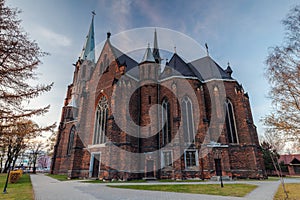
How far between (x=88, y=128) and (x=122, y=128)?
6.17m

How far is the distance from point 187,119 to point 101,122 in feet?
31.8

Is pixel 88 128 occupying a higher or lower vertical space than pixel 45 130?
higher

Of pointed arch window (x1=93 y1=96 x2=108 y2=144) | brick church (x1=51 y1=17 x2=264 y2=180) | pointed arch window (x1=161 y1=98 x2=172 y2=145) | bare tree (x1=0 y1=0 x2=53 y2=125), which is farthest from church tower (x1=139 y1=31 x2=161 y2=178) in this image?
bare tree (x1=0 y1=0 x2=53 y2=125)

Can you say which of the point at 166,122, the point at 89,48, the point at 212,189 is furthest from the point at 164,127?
the point at 89,48

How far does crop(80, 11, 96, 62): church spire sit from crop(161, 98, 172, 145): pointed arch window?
22.6 meters

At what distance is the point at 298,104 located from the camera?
972cm

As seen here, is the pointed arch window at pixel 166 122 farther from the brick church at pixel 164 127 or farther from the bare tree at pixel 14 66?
the bare tree at pixel 14 66

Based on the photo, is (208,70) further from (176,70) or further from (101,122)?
(101,122)

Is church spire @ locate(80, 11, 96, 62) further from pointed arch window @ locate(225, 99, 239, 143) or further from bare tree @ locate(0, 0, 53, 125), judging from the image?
bare tree @ locate(0, 0, 53, 125)

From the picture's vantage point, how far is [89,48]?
126 feet

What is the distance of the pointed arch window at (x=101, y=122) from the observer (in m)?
19.9

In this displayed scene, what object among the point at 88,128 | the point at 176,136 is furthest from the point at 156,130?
the point at 88,128

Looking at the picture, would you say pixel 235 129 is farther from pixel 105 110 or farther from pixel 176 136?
pixel 105 110

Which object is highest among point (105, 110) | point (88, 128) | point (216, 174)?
point (105, 110)
